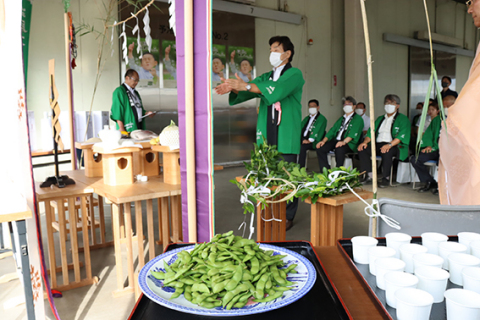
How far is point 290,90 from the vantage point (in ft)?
9.54

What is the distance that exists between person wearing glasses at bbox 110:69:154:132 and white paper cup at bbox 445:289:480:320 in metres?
3.69

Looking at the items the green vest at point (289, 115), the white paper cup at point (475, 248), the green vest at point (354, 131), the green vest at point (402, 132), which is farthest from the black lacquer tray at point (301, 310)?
the green vest at point (354, 131)

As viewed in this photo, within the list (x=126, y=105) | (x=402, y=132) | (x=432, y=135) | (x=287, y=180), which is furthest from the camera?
(x=402, y=132)

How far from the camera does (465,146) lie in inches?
62.9

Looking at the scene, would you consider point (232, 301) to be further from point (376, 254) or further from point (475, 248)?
point (475, 248)

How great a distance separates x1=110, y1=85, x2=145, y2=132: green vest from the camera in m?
4.03

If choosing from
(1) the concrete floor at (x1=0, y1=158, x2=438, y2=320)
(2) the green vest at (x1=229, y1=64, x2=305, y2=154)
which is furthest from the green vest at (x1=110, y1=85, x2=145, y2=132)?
(2) the green vest at (x1=229, y1=64, x2=305, y2=154)

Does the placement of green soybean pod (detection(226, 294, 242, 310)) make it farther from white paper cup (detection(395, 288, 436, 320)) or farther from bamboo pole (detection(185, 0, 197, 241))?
bamboo pole (detection(185, 0, 197, 241))

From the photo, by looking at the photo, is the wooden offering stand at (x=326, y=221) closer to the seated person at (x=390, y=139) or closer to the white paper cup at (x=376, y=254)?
the white paper cup at (x=376, y=254)

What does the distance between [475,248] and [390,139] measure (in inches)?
216

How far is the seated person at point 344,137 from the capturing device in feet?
20.7

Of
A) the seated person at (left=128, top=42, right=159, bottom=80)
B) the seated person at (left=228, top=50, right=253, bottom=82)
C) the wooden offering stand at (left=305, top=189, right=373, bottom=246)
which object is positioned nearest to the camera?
the wooden offering stand at (left=305, top=189, right=373, bottom=246)

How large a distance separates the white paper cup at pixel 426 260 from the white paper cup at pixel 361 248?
104 mm

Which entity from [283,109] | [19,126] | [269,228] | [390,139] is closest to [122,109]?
[283,109]
